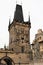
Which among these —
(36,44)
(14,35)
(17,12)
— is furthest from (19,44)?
(17,12)

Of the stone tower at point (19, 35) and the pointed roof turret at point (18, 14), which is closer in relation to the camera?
the stone tower at point (19, 35)

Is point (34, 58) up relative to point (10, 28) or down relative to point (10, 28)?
down

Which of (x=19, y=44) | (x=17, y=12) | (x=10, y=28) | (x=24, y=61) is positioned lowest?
(x=24, y=61)

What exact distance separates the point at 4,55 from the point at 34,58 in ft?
19.0

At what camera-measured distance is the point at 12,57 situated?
37250 mm

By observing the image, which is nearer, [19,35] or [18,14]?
[19,35]

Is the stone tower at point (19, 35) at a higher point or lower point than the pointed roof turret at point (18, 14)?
lower

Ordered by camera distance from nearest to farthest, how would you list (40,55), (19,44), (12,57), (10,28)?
(40,55) < (12,57) < (19,44) < (10,28)

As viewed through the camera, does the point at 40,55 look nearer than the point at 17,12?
Yes

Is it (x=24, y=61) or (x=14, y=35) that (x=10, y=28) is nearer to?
(x=14, y=35)

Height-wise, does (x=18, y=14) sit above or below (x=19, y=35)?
above

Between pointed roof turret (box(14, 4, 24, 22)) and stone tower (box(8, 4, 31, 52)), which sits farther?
pointed roof turret (box(14, 4, 24, 22))

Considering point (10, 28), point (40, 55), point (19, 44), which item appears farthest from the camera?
point (10, 28)

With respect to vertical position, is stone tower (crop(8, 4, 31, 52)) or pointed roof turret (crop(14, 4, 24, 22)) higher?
pointed roof turret (crop(14, 4, 24, 22))
